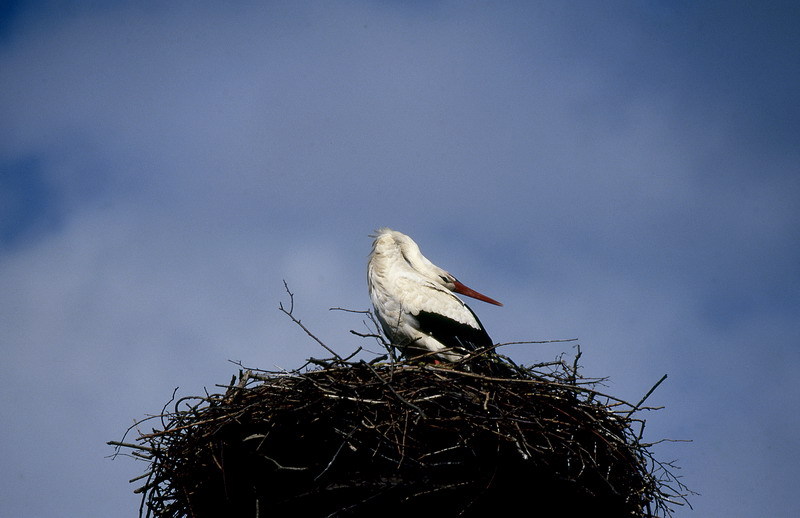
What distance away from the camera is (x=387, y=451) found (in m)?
3.03

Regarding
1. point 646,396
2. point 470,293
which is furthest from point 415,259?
point 646,396

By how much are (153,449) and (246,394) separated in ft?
1.54

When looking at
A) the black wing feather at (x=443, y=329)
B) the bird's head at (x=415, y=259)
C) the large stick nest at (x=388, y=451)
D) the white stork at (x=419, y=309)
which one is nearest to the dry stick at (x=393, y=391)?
the large stick nest at (x=388, y=451)

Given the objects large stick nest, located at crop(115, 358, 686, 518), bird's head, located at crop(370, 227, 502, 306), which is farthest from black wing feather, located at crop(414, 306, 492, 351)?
large stick nest, located at crop(115, 358, 686, 518)

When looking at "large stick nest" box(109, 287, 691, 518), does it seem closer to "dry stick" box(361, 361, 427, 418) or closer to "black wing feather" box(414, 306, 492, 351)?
"dry stick" box(361, 361, 427, 418)

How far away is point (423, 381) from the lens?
329 centimetres

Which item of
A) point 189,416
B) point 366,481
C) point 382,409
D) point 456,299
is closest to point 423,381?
point 382,409

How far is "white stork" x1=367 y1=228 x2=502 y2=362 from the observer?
14.3ft

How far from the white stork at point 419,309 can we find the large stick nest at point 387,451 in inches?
37.4

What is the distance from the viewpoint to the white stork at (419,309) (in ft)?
14.3

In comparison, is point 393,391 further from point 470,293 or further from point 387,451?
point 470,293

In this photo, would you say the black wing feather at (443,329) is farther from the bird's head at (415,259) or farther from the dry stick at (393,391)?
the dry stick at (393,391)

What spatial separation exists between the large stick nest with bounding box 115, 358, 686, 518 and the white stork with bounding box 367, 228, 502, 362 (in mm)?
949

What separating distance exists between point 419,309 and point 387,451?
1460 mm
